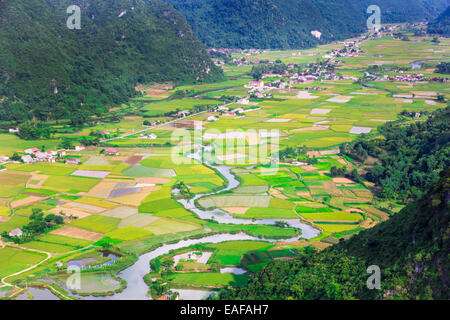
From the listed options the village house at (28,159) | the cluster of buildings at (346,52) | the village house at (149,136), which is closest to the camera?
the village house at (28,159)

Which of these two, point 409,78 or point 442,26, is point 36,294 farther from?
point 442,26

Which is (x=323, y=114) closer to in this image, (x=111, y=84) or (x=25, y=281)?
(x=111, y=84)

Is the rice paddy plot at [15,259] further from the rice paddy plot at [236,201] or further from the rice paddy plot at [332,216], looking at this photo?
the rice paddy plot at [332,216]

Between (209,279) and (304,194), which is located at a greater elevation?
(304,194)

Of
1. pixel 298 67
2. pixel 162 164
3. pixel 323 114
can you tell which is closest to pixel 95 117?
pixel 162 164
